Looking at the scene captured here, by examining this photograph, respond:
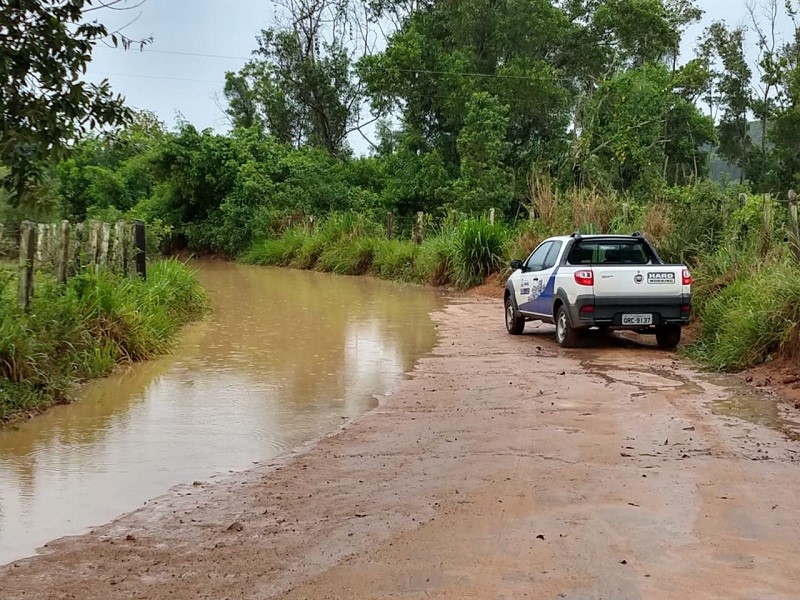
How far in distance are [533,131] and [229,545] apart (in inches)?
1418

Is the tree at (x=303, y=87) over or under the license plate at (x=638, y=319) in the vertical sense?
over

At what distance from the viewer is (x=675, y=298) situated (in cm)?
1327

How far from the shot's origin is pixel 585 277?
13.4 meters

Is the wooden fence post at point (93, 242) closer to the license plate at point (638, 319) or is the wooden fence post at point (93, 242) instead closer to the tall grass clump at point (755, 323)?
the license plate at point (638, 319)

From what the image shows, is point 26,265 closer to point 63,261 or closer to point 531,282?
point 63,261

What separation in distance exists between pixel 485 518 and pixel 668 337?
28.4 feet

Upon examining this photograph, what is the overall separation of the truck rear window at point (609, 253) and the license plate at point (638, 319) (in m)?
1.19

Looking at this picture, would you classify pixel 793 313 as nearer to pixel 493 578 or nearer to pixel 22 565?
pixel 493 578

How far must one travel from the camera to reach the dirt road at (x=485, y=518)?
16.0 feet

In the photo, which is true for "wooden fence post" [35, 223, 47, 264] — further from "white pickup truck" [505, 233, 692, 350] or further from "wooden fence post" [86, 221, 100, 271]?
"white pickup truck" [505, 233, 692, 350]

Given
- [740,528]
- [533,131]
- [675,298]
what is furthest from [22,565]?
[533,131]

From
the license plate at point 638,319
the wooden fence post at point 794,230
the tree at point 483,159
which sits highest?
the tree at point 483,159

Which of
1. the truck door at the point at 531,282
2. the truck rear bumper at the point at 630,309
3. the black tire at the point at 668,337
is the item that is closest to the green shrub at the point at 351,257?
the truck door at the point at 531,282

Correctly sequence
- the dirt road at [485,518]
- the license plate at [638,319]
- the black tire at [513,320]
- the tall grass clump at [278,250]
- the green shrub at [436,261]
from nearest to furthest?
1. the dirt road at [485,518]
2. the license plate at [638,319]
3. the black tire at [513,320]
4. the green shrub at [436,261]
5. the tall grass clump at [278,250]
